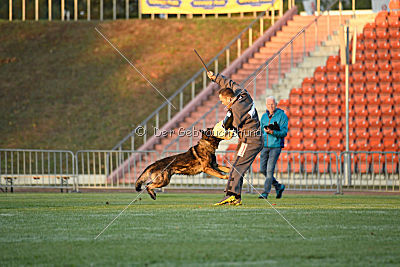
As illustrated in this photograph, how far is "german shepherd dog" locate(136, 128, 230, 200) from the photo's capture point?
12188mm

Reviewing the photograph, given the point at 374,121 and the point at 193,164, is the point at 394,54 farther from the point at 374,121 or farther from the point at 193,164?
the point at 193,164

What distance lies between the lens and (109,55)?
3388 centimetres

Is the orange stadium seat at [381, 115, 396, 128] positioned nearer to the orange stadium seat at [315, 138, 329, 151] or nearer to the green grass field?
the orange stadium seat at [315, 138, 329, 151]

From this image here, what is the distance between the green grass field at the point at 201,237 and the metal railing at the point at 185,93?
1409 centimetres

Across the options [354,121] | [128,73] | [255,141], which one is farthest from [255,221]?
[128,73]

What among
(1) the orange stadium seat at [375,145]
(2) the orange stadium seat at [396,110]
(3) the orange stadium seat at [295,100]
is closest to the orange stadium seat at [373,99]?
(2) the orange stadium seat at [396,110]

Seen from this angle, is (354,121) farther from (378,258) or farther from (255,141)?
(378,258)

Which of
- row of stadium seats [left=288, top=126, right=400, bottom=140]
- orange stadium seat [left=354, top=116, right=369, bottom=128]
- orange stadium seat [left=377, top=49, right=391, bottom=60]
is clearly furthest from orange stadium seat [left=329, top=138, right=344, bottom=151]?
orange stadium seat [left=377, top=49, right=391, bottom=60]

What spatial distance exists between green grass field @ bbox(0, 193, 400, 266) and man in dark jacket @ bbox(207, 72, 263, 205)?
1.66ft

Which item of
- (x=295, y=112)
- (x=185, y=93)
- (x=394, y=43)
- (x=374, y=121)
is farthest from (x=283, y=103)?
(x=185, y=93)

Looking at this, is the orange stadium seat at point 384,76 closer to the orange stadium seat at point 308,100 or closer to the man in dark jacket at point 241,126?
the orange stadium seat at point 308,100

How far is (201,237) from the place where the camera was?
7918 millimetres

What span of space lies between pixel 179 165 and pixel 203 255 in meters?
5.91

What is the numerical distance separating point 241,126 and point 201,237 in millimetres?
3994
